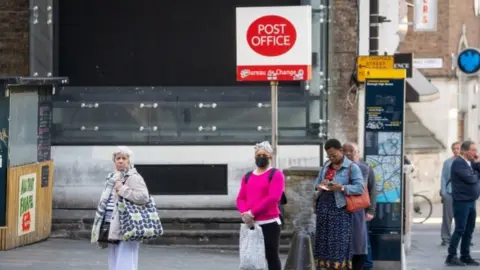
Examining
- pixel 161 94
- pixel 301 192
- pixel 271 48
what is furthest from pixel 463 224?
pixel 161 94

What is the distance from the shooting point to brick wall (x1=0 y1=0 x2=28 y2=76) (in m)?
19.9

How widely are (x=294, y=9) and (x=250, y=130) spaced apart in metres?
5.54

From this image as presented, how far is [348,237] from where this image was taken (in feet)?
44.3

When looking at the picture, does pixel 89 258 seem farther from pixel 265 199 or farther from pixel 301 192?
pixel 265 199

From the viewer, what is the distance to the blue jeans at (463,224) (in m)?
17.1

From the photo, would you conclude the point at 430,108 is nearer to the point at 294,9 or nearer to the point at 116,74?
the point at 116,74

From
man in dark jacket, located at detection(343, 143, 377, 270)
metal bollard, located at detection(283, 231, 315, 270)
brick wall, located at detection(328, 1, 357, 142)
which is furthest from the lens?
brick wall, located at detection(328, 1, 357, 142)

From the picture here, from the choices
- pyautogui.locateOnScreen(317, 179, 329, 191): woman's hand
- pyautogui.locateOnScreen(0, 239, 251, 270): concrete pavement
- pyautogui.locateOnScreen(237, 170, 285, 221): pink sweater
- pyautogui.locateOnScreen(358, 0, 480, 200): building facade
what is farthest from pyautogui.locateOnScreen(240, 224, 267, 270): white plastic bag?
pyautogui.locateOnScreen(358, 0, 480, 200): building facade

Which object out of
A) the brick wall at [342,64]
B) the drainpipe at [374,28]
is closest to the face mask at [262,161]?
the brick wall at [342,64]

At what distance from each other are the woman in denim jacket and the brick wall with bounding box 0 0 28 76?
25.7 ft

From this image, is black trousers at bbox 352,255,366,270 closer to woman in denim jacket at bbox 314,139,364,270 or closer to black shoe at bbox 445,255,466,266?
woman in denim jacket at bbox 314,139,364,270

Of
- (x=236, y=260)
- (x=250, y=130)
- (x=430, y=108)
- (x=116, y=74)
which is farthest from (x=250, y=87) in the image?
(x=430, y=108)

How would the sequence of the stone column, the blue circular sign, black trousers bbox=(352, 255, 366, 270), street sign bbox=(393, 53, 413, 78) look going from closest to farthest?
black trousers bbox=(352, 255, 366, 270)
the stone column
street sign bbox=(393, 53, 413, 78)
the blue circular sign

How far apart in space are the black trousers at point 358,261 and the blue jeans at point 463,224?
329 cm
